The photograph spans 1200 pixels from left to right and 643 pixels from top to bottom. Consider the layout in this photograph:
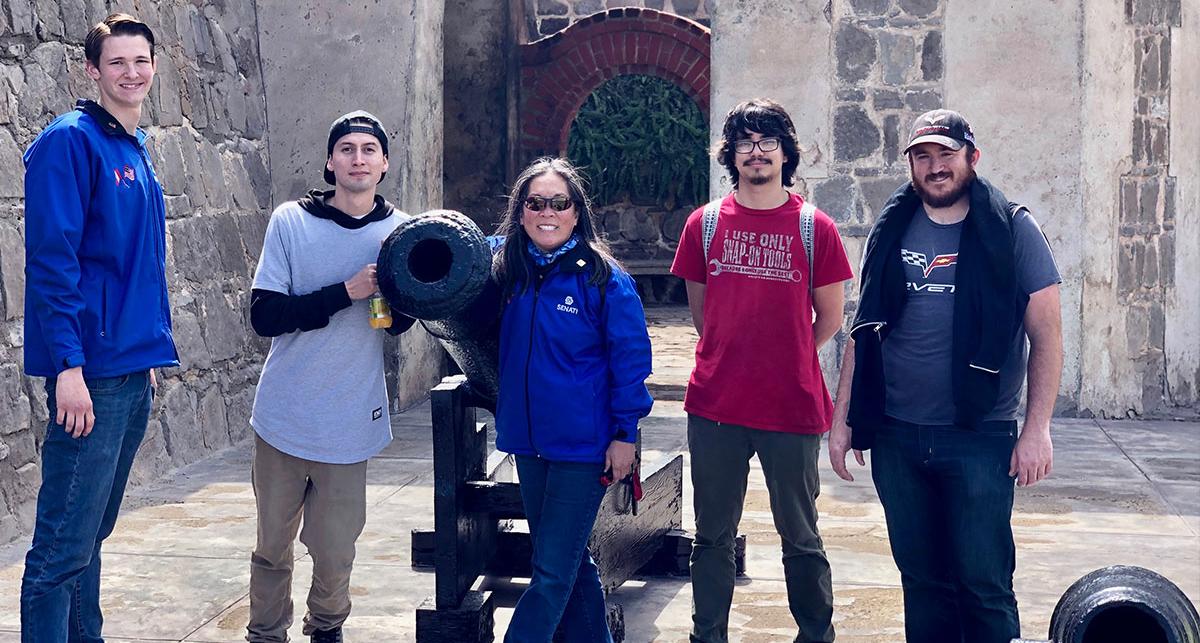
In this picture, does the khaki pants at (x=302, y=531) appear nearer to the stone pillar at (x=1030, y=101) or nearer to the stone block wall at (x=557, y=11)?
the stone pillar at (x=1030, y=101)

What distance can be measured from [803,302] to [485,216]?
9715mm

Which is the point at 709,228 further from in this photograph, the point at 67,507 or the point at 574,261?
the point at 67,507

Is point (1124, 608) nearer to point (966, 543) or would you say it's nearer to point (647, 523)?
point (966, 543)

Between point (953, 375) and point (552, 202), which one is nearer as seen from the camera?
point (953, 375)

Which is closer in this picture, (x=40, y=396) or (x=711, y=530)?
(x=711, y=530)

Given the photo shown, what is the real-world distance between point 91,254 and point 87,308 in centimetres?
12

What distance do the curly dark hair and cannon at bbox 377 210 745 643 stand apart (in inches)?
30.5

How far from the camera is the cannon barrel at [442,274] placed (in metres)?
3.46

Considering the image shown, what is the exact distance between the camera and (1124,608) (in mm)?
2721

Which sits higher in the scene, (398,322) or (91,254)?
(91,254)

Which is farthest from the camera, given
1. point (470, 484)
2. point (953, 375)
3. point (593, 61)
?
point (593, 61)

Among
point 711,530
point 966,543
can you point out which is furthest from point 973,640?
point 711,530

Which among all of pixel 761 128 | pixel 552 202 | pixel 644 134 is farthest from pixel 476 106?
pixel 552 202

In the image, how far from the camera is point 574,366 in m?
Result: 3.53
